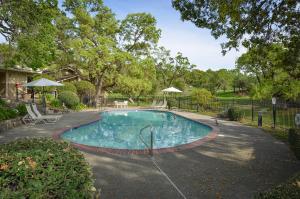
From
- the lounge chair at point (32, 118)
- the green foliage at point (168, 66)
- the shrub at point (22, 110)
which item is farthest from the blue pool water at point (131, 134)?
the green foliage at point (168, 66)

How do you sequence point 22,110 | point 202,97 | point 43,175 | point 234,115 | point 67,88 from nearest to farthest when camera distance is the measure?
point 43,175 < point 22,110 < point 234,115 < point 202,97 < point 67,88

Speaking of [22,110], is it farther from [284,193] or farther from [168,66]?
[168,66]

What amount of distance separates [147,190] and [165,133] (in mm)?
8366

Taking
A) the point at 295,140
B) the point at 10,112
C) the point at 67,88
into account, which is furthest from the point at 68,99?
the point at 295,140

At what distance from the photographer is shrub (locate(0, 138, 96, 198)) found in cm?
221

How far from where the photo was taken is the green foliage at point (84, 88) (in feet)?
75.8

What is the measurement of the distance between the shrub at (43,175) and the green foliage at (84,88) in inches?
826

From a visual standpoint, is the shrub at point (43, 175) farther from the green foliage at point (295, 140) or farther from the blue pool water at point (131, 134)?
the blue pool water at point (131, 134)

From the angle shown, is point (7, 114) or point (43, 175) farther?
point (7, 114)

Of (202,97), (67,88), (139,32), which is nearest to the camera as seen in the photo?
(202,97)

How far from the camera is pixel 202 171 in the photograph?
210 inches

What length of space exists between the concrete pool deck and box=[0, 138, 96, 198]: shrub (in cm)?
166

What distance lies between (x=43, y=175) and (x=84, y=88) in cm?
→ 2170

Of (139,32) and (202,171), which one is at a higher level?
(139,32)
